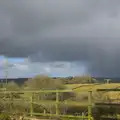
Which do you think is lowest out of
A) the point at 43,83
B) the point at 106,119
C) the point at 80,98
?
the point at 106,119

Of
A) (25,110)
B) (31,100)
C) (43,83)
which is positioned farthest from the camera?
(43,83)

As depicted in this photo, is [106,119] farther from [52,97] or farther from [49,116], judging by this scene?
[52,97]

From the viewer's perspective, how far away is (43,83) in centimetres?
3341

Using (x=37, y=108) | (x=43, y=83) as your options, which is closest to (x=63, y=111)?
(x=37, y=108)

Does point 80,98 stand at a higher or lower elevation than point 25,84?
lower

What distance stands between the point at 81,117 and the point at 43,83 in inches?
705

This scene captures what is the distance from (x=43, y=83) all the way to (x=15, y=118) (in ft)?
48.9

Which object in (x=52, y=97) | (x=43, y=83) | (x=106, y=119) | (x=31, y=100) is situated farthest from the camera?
(x=43, y=83)

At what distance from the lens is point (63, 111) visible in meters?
18.3

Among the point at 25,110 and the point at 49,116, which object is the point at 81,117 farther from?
the point at 25,110

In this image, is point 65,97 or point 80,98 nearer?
point 80,98

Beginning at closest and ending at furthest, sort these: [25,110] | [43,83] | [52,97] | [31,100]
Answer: [31,100] < [25,110] < [52,97] < [43,83]

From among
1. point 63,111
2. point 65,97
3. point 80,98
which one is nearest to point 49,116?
point 63,111

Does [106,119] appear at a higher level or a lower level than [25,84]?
lower
